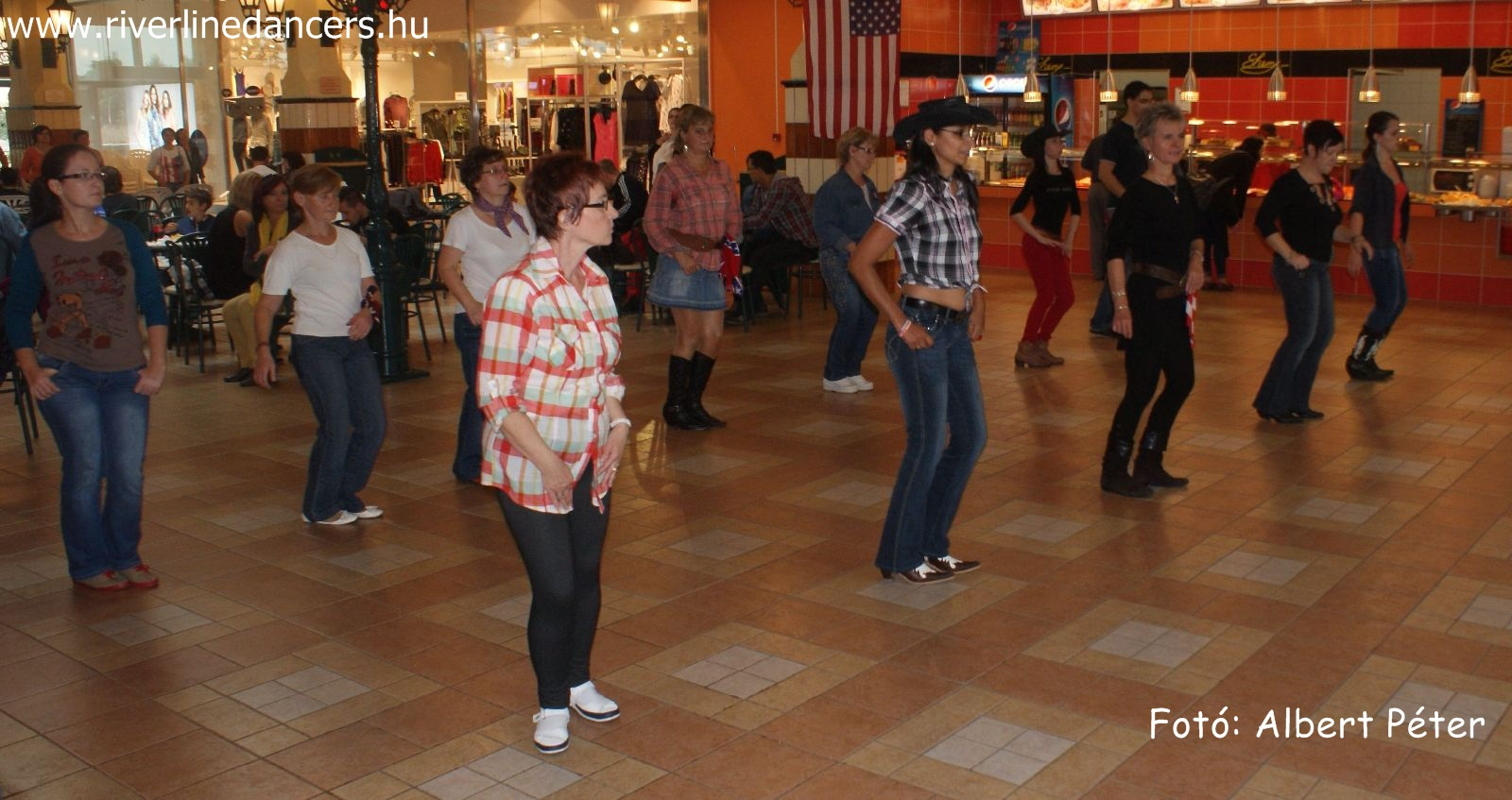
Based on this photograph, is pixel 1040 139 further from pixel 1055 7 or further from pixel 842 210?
pixel 1055 7

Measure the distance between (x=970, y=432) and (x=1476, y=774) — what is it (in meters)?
1.99

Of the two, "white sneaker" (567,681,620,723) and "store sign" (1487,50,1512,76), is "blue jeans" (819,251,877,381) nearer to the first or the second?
"white sneaker" (567,681,620,723)

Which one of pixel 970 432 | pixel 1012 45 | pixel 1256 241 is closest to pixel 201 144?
pixel 1012 45

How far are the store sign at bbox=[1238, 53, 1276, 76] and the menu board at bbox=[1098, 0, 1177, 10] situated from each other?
44.9 inches

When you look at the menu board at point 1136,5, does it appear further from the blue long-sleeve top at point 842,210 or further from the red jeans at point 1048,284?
the blue long-sleeve top at point 842,210

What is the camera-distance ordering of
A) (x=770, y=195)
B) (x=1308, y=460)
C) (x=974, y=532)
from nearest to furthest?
(x=974, y=532) → (x=1308, y=460) → (x=770, y=195)

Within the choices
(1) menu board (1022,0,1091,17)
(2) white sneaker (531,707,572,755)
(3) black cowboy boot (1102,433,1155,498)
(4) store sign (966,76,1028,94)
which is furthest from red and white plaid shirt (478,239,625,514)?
(1) menu board (1022,0,1091,17)

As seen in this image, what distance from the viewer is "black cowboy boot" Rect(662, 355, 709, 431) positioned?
8.00 meters

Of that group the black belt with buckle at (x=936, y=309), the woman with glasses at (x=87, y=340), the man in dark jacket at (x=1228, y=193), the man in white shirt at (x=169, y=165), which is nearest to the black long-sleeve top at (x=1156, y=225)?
the black belt with buckle at (x=936, y=309)

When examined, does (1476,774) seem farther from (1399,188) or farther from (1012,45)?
(1012,45)

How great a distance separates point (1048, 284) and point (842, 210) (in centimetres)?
180

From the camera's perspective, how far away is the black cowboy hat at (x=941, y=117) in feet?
16.2

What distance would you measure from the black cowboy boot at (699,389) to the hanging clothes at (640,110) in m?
10.6

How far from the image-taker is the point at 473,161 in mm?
6379
